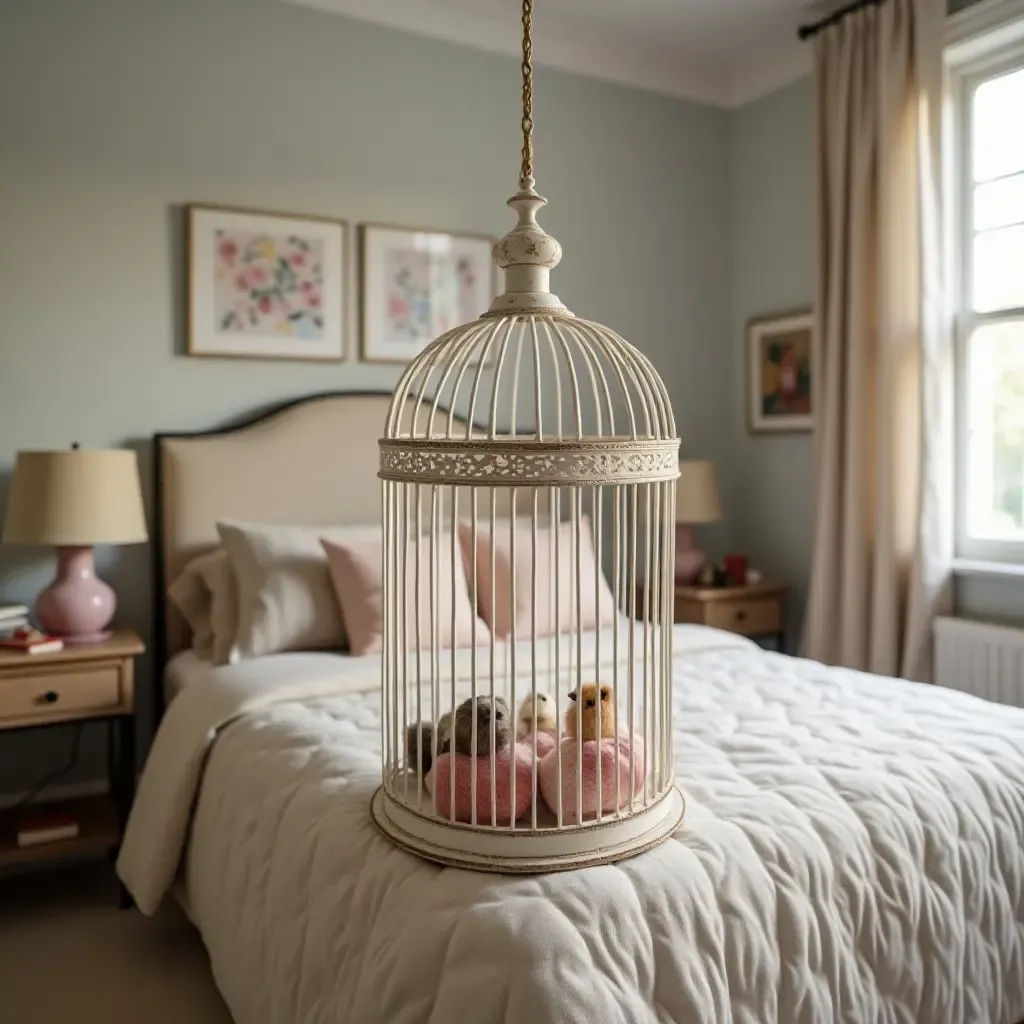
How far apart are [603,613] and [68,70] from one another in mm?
2332

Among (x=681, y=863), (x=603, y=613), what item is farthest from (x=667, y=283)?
(x=681, y=863)

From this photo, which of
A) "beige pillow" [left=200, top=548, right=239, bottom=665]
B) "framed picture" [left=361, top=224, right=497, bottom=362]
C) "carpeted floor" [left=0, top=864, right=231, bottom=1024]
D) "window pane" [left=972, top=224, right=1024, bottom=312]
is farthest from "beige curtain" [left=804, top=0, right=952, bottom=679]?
"carpeted floor" [left=0, top=864, right=231, bottom=1024]

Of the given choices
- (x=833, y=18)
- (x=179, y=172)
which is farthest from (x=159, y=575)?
(x=833, y=18)

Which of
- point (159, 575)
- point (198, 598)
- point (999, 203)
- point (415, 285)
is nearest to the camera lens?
point (198, 598)

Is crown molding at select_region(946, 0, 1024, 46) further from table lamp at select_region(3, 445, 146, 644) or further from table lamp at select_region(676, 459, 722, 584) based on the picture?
table lamp at select_region(3, 445, 146, 644)

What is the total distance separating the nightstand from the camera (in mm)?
2488

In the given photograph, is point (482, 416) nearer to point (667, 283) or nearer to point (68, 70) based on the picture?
point (667, 283)

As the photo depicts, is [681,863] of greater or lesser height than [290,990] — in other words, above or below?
above

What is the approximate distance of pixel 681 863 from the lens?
4.68ft

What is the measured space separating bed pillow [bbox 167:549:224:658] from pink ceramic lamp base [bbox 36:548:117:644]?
213mm

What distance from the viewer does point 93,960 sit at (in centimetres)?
232

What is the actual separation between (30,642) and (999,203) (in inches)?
129

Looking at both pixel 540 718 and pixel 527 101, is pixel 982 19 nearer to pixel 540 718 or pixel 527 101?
pixel 527 101

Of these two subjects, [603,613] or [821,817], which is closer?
[821,817]
